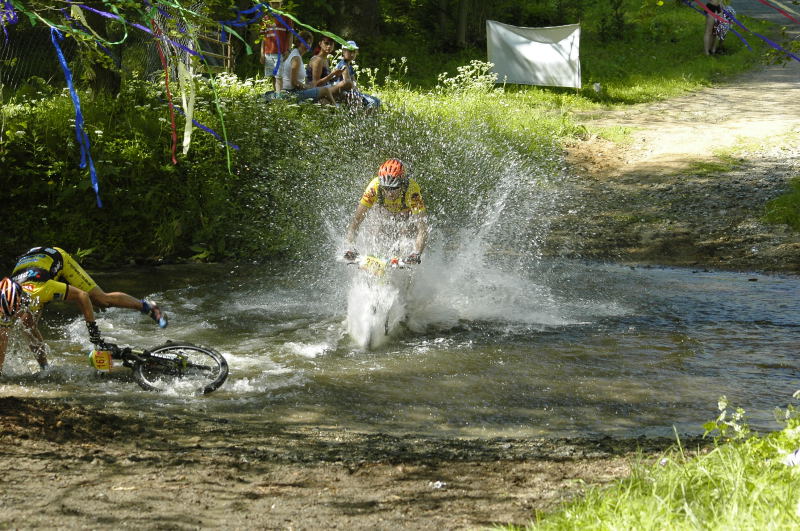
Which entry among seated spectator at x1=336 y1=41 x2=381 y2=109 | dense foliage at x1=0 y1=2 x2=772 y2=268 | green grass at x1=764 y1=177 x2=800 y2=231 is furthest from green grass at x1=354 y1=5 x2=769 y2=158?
green grass at x1=764 y1=177 x2=800 y2=231

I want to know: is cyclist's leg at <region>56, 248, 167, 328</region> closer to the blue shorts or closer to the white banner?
the blue shorts

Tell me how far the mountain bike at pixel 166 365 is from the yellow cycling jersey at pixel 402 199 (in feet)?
9.90

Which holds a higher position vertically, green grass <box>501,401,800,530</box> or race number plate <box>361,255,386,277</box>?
race number plate <box>361,255,386,277</box>

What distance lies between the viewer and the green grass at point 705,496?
388 cm

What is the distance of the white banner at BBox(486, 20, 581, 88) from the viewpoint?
2141cm

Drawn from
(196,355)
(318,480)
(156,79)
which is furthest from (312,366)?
(156,79)

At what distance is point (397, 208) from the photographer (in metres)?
10.1

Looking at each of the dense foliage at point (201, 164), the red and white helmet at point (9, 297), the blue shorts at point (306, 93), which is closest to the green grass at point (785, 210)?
the dense foliage at point (201, 164)

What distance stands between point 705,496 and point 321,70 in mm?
12368

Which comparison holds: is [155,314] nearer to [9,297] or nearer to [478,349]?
[9,297]

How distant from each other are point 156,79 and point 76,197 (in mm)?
4184

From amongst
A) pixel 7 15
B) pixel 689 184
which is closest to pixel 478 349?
pixel 7 15

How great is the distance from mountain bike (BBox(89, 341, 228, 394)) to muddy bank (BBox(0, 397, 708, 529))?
3.05 ft

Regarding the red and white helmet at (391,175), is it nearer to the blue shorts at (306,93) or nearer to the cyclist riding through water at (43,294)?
the cyclist riding through water at (43,294)
